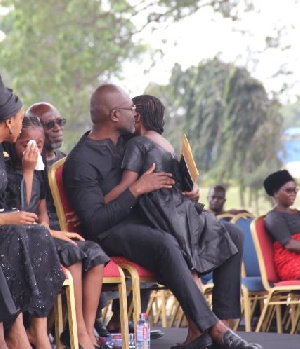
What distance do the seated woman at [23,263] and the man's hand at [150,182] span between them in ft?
3.26

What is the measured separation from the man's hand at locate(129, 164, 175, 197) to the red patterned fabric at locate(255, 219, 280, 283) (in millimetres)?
2350

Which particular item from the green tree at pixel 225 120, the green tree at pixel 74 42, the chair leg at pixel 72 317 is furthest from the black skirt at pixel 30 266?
the green tree at pixel 225 120

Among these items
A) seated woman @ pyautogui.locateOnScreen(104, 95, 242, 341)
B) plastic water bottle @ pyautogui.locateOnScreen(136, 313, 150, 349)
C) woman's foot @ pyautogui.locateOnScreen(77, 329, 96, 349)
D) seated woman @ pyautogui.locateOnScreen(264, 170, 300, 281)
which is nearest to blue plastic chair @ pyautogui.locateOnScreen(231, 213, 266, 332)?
seated woman @ pyautogui.locateOnScreen(264, 170, 300, 281)

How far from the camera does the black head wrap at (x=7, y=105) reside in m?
5.68

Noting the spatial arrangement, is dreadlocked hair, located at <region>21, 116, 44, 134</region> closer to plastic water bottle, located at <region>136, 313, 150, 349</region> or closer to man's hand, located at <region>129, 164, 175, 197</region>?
man's hand, located at <region>129, 164, 175, 197</region>

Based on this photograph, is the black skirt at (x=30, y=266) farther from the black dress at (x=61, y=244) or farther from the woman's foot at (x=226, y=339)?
the woman's foot at (x=226, y=339)

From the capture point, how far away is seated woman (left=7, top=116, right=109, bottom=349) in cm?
613

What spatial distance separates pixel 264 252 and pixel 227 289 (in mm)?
2118

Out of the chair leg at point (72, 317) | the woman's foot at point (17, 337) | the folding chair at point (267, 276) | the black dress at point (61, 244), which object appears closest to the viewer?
the woman's foot at point (17, 337)

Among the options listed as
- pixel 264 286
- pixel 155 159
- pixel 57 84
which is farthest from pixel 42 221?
pixel 57 84

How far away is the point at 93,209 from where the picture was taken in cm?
666

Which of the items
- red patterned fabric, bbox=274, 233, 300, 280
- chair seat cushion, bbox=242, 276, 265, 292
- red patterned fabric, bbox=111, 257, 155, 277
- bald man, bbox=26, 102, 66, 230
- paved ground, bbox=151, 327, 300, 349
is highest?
bald man, bbox=26, 102, 66, 230

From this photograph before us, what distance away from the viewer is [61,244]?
6.14m

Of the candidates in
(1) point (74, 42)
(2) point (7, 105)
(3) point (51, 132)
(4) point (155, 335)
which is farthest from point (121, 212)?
(1) point (74, 42)
